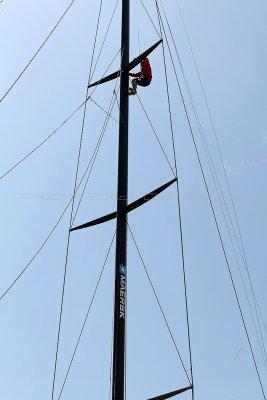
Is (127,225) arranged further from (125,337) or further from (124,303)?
(125,337)

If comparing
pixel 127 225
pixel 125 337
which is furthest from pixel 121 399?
pixel 127 225

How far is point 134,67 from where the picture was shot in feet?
36.0

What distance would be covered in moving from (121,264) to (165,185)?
2.04 m

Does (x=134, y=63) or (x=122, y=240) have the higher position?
(x=134, y=63)

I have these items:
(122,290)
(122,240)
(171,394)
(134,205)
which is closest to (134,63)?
(134,205)

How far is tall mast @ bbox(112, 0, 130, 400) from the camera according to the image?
780 cm

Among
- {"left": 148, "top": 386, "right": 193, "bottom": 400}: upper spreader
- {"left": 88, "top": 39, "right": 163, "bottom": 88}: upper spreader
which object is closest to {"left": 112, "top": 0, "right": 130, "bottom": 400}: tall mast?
{"left": 88, "top": 39, "right": 163, "bottom": 88}: upper spreader

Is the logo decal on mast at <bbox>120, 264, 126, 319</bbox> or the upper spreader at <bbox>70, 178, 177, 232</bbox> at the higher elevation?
the upper spreader at <bbox>70, 178, 177, 232</bbox>

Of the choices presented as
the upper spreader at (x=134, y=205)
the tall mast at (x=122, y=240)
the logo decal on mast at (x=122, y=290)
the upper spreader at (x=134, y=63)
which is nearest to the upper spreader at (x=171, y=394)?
the tall mast at (x=122, y=240)

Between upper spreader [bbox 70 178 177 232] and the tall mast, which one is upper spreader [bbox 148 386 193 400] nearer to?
the tall mast

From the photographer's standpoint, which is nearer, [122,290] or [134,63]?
[122,290]

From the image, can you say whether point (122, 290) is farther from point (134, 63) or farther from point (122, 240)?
point (134, 63)

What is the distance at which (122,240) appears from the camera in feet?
29.4

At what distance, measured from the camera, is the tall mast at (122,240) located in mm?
7797
